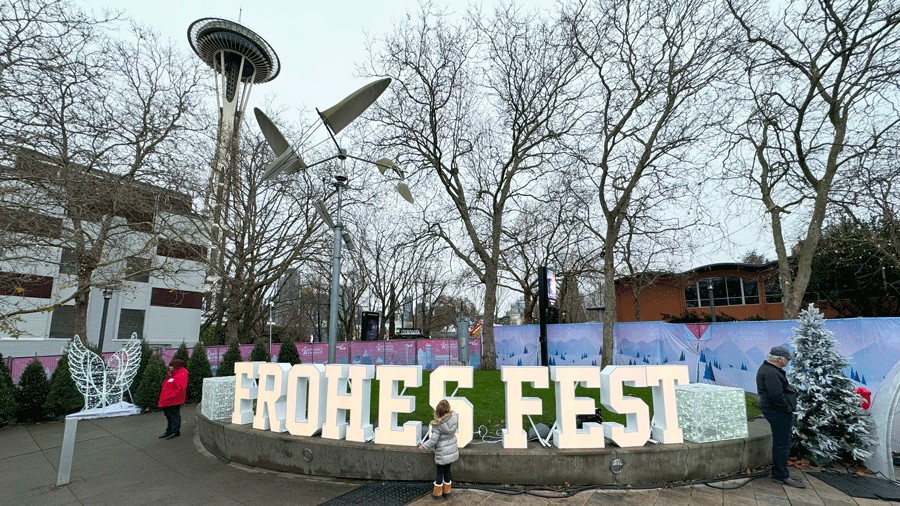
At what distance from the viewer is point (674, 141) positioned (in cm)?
1524

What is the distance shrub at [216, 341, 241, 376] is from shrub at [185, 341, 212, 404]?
47 cm

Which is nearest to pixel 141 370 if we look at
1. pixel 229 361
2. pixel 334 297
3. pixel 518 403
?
pixel 229 361

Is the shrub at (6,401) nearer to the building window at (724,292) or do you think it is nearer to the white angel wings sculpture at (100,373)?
the white angel wings sculpture at (100,373)

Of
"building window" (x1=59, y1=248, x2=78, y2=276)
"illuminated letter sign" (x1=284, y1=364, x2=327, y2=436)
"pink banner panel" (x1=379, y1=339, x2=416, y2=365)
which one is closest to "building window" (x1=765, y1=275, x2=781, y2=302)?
"pink banner panel" (x1=379, y1=339, x2=416, y2=365)

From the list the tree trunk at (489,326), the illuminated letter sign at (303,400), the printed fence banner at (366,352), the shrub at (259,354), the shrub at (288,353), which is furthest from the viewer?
the printed fence banner at (366,352)

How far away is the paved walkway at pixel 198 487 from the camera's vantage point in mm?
5227

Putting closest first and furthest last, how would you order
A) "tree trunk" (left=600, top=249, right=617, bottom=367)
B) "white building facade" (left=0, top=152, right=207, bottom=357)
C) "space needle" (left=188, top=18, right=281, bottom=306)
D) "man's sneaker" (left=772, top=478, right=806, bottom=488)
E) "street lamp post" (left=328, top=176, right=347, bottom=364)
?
"man's sneaker" (left=772, top=478, right=806, bottom=488) → "street lamp post" (left=328, top=176, right=347, bottom=364) → "white building facade" (left=0, top=152, right=207, bottom=357) → "tree trunk" (left=600, top=249, right=617, bottom=367) → "space needle" (left=188, top=18, right=281, bottom=306)

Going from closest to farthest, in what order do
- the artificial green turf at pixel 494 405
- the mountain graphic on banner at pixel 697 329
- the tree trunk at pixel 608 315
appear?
the artificial green turf at pixel 494 405, the mountain graphic on banner at pixel 697 329, the tree trunk at pixel 608 315

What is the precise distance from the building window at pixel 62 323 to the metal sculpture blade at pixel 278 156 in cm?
2657

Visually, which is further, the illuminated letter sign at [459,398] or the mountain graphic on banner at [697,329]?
the mountain graphic on banner at [697,329]

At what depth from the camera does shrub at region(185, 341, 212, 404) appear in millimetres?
14680

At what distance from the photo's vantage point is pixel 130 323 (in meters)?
29.9

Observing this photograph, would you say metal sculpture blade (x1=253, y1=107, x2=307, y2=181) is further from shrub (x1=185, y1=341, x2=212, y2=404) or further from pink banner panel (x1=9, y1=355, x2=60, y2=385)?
pink banner panel (x1=9, y1=355, x2=60, y2=385)

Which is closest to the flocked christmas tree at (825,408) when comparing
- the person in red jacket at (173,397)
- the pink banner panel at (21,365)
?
the person in red jacket at (173,397)
